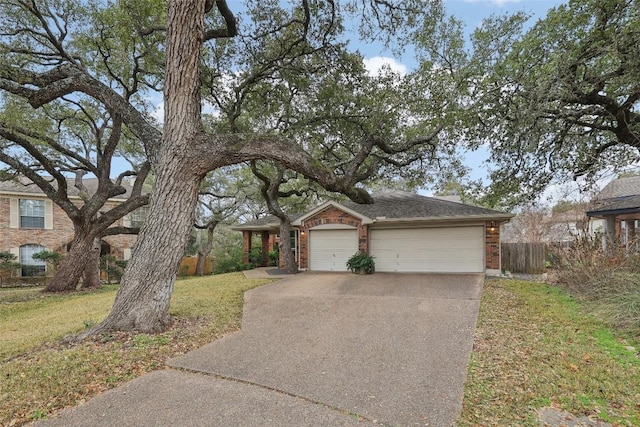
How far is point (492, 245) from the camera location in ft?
39.6

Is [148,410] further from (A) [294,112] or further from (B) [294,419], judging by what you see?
(A) [294,112]

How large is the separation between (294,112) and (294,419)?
10082mm

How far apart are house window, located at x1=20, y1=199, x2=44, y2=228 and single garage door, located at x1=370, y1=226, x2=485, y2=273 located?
18.7 metres

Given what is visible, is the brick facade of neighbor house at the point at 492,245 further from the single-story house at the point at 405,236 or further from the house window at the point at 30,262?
the house window at the point at 30,262

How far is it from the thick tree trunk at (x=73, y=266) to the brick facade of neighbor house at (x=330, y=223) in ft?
27.2

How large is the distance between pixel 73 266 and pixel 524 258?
19.3 m

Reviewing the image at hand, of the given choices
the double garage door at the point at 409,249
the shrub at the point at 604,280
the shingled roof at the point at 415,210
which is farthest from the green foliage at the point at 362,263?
the shrub at the point at 604,280

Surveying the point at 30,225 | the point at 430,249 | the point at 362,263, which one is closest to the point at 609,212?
the point at 430,249

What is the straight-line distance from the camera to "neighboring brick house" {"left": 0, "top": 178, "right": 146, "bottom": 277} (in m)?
17.2

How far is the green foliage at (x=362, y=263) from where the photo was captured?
1265 cm

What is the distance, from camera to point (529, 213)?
20.4 meters

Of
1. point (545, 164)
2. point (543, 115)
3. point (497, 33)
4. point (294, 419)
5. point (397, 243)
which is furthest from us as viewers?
point (397, 243)

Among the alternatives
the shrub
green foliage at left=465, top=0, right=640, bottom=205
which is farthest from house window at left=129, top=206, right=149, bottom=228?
the shrub

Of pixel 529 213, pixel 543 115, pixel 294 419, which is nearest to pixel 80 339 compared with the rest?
pixel 294 419
